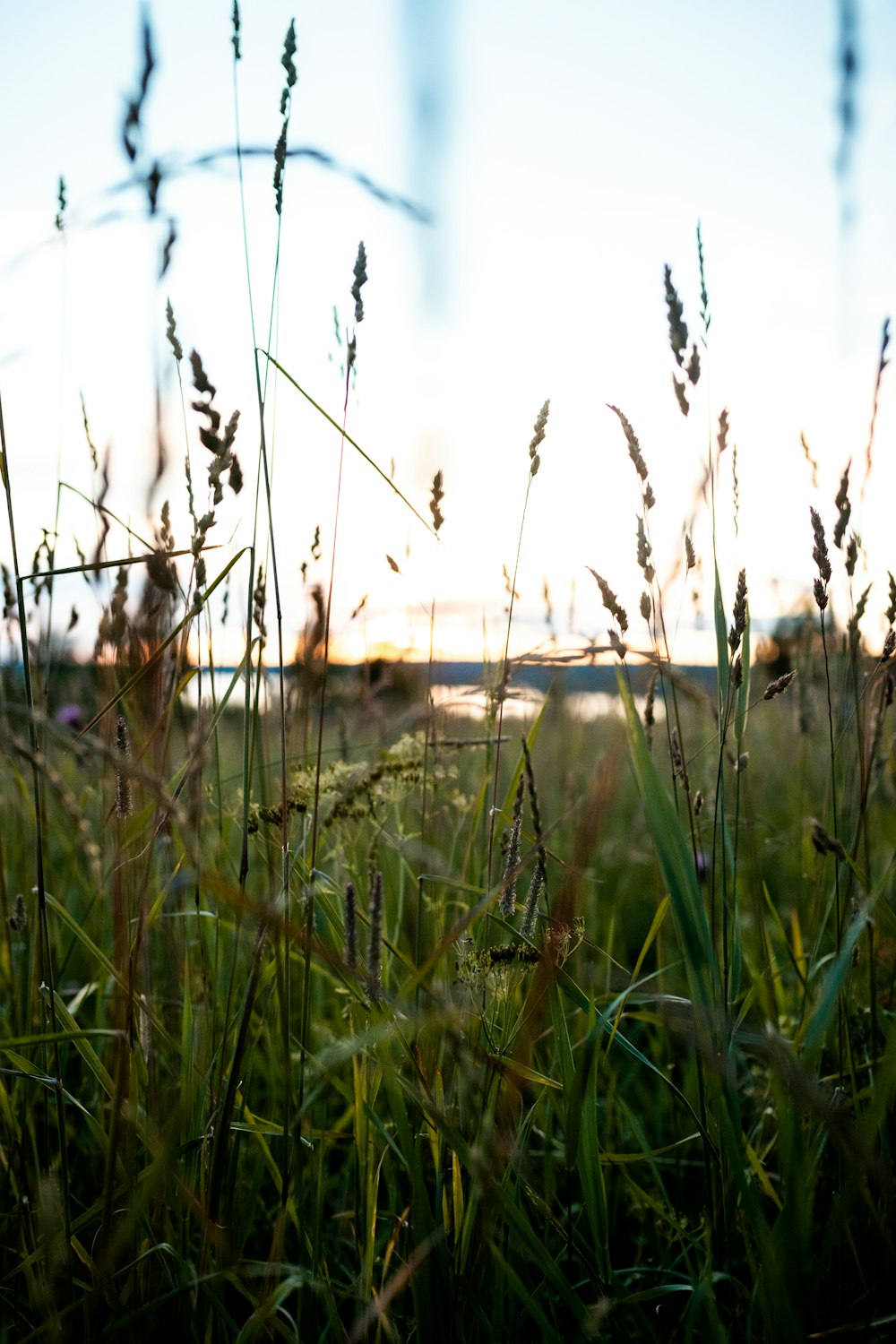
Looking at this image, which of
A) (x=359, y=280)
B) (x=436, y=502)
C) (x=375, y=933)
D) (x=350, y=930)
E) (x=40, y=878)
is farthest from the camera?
(x=436, y=502)

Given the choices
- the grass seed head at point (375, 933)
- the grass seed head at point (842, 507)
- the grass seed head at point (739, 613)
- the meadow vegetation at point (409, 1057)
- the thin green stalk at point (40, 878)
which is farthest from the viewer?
the grass seed head at point (842, 507)

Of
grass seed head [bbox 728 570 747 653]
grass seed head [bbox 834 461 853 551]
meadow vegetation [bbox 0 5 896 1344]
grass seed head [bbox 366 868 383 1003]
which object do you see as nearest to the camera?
grass seed head [bbox 366 868 383 1003]

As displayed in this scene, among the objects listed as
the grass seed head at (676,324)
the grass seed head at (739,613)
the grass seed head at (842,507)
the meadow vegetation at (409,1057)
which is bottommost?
the meadow vegetation at (409,1057)

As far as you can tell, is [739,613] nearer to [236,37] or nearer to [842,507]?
[842,507]

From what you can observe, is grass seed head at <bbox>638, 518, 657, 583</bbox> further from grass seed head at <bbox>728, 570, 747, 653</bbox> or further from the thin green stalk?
the thin green stalk

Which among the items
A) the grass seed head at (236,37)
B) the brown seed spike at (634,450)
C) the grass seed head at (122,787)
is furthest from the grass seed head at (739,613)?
the grass seed head at (236,37)

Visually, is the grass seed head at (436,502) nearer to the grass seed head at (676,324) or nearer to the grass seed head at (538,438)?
the grass seed head at (538,438)

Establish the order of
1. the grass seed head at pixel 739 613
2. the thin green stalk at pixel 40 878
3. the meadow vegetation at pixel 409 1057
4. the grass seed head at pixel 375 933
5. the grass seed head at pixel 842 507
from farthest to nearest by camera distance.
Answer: the grass seed head at pixel 842 507 < the grass seed head at pixel 739 613 < the thin green stalk at pixel 40 878 < the meadow vegetation at pixel 409 1057 < the grass seed head at pixel 375 933

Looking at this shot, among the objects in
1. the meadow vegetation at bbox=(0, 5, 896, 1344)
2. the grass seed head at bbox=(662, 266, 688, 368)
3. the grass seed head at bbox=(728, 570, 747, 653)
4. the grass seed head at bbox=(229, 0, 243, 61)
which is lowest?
the meadow vegetation at bbox=(0, 5, 896, 1344)

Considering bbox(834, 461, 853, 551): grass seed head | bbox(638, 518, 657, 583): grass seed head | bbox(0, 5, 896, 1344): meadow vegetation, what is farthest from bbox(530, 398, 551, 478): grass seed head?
bbox(834, 461, 853, 551): grass seed head

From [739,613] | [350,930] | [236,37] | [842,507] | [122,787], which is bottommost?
[350,930]

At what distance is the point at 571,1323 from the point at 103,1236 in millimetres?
587

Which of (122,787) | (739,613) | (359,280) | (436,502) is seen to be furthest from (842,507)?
(122,787)

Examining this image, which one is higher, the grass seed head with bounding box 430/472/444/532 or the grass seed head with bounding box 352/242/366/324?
the grass seed head with bounding box 352/242/366/324
